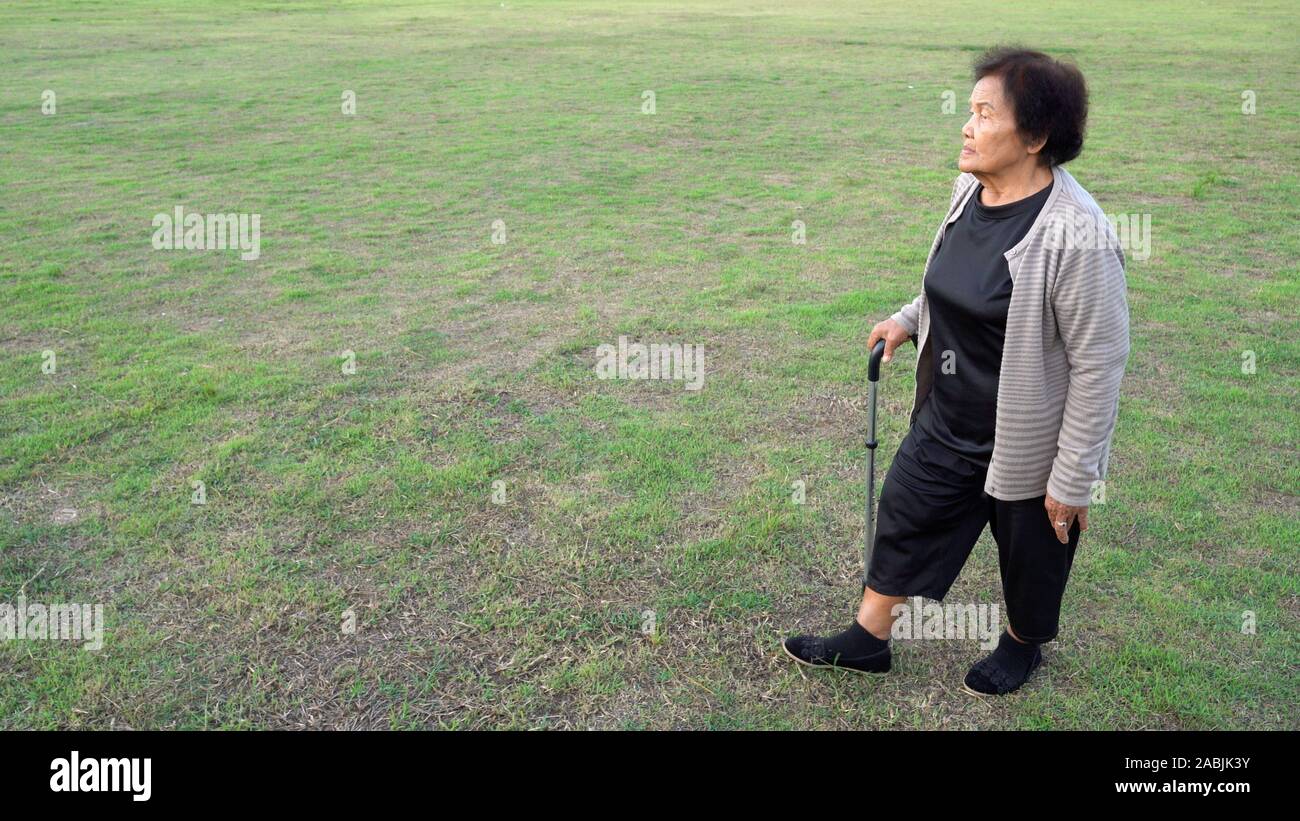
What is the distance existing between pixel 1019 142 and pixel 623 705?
220 cm

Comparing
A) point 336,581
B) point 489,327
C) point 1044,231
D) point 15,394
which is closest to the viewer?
point 1044,231

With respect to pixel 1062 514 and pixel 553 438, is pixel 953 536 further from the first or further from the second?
pixel 553 438

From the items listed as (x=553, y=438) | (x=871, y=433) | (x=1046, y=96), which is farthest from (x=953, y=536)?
(x=553, y=438)

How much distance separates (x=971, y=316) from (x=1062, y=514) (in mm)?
642

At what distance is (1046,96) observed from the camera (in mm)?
2826

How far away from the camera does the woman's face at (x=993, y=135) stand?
2881mm

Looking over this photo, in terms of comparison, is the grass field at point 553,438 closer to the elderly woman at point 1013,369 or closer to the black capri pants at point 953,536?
the black capri pants at point 953,536

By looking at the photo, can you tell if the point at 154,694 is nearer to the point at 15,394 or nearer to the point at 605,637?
the point at 605,637

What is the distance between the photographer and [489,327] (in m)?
6.95

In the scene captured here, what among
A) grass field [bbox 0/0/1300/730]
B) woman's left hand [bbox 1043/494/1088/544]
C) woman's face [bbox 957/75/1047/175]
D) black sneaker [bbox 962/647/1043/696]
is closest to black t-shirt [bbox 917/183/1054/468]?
woman's face [bbox 957/75/1047/175]

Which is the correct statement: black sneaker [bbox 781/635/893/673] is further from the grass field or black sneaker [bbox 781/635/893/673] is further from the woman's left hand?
the woman's left hand

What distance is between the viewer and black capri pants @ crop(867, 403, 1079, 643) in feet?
10.4

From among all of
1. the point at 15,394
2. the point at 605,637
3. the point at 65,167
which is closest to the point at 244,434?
the point at 15,394

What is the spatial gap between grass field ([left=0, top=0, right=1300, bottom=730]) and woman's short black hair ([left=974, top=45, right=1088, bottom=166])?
187 centimetres
